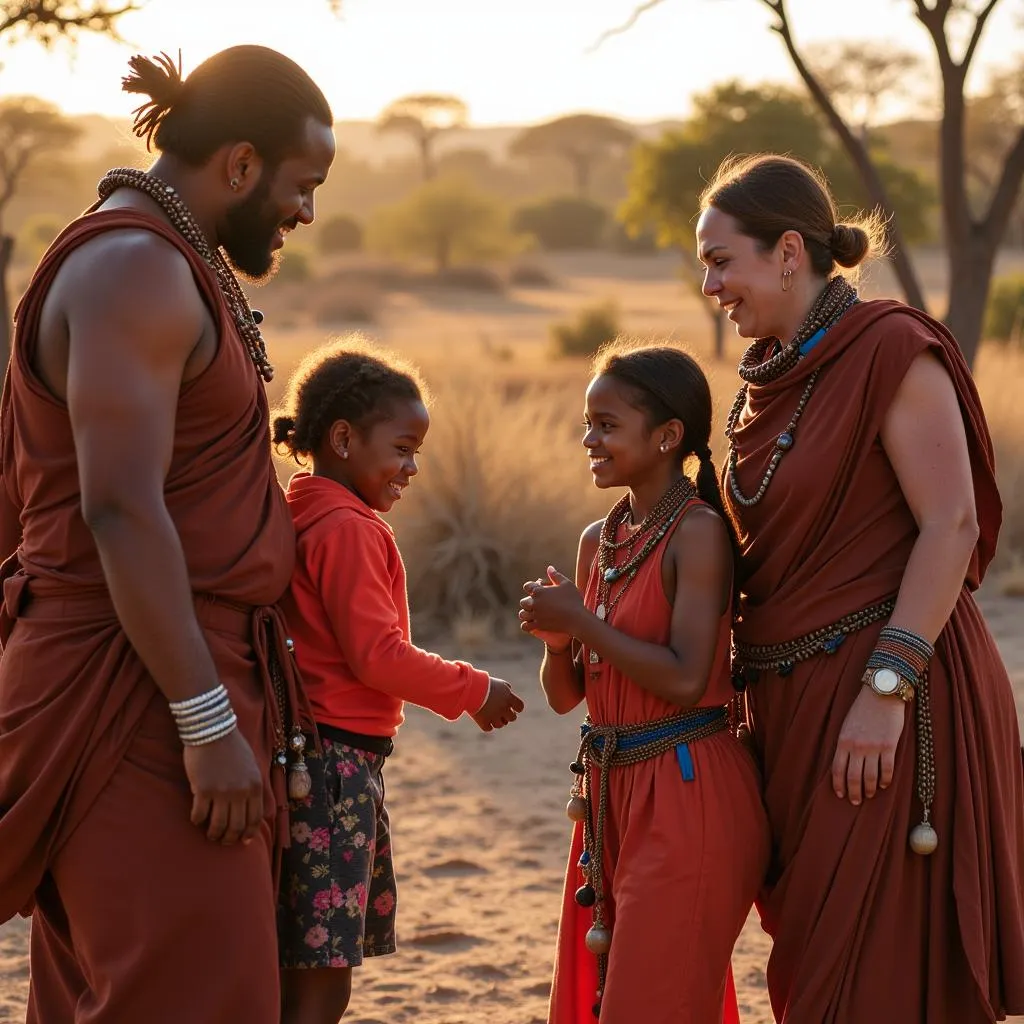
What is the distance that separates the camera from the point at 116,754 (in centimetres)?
258

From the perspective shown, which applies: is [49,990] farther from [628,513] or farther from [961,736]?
[961,736]

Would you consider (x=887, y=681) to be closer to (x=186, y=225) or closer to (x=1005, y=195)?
(x=186, y=225)

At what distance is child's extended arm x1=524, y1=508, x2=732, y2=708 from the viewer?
3.01 m

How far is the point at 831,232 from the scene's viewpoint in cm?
317

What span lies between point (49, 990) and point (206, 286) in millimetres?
1238

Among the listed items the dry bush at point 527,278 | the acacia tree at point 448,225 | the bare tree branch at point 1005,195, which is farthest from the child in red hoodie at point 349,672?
the dry bush at point 527,278

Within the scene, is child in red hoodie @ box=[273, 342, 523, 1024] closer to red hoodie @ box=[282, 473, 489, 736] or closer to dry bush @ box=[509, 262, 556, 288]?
red hoodie @ box=[282, 473, 489, 736]

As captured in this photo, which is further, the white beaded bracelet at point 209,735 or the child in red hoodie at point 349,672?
the child in red hoodie at point 349,672

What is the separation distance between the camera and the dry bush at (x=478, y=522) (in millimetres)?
9000

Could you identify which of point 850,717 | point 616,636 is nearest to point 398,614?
point 616,636

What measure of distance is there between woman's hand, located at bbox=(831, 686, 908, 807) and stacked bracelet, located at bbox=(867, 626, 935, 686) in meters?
0.05

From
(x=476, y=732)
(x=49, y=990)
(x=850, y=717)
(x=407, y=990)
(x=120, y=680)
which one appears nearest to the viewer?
(x=120, y=680)

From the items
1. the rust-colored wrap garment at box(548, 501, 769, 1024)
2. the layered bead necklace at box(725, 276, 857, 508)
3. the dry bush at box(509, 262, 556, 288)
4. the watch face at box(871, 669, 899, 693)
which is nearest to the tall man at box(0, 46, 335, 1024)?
the rust-colored wrap garment at box(548, 501, 769, 1024)

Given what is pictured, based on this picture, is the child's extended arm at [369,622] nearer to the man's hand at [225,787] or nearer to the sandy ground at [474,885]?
the man's hand at [225,787]
